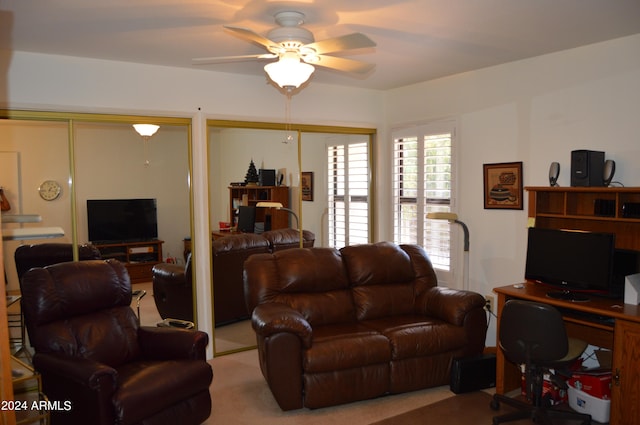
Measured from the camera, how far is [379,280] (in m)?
4.22

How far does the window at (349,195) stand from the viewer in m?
5.48

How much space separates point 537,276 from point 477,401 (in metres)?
1.09

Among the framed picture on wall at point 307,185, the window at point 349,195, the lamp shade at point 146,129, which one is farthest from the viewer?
the window at point 349,195

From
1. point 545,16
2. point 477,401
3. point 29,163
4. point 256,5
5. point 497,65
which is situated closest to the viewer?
point 256,5

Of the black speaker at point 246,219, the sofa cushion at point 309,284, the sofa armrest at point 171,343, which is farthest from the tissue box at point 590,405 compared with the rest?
the black speaker at point 246,219

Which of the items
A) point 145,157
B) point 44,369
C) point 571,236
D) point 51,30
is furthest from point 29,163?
point 571,236

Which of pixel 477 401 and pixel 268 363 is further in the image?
pixel 477 401

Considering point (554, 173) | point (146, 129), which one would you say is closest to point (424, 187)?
point (554, 173)

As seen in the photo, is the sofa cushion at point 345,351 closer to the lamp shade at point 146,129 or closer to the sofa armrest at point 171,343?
the sofa armrest at point 171,343

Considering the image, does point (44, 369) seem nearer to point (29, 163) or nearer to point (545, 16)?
point (29, 163)

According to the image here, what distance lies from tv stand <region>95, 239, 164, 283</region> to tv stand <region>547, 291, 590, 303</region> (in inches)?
136

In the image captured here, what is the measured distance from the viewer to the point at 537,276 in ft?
12.0

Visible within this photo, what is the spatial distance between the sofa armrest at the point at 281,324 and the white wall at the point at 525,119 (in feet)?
6.77

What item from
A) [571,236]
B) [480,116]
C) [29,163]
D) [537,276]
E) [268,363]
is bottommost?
[268,363]
